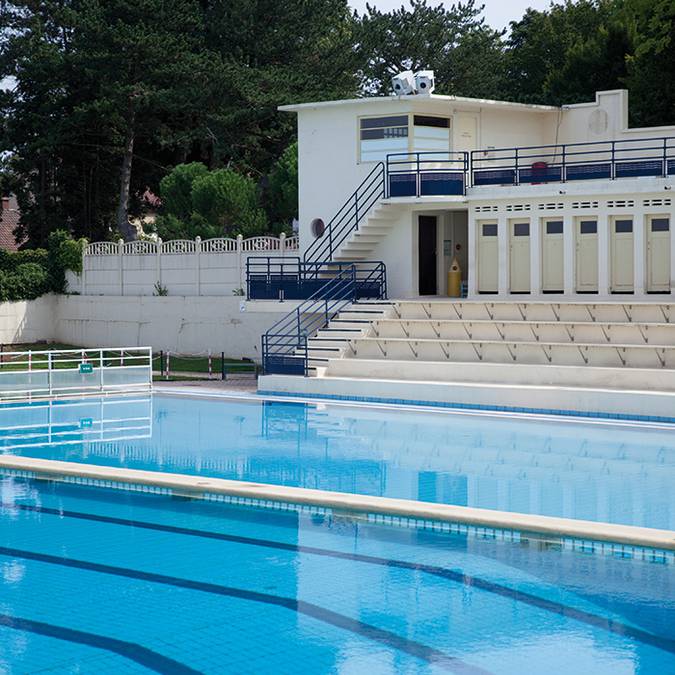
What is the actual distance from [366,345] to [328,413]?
3.80 metres

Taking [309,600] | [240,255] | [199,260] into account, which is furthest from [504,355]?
[309,600]

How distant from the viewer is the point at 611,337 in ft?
85.3

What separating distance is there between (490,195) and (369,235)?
3.47 m

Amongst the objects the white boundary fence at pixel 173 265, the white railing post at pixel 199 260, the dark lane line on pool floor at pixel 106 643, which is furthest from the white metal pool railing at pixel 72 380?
the dark lane line on pool floor at pixel 106 643

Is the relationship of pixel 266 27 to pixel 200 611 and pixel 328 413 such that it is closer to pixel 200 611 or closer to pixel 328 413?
pixel 328 413

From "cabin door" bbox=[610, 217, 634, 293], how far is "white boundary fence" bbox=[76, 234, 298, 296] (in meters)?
8.92

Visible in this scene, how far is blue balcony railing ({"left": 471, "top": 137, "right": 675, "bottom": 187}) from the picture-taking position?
28.6 m

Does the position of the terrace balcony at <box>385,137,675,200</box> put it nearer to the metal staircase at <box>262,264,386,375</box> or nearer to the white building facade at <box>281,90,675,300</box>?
the white building facade at <box>281,90,675,300</box>

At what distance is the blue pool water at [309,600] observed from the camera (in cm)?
1004

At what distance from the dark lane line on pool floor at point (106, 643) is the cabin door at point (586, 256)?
67.5ft

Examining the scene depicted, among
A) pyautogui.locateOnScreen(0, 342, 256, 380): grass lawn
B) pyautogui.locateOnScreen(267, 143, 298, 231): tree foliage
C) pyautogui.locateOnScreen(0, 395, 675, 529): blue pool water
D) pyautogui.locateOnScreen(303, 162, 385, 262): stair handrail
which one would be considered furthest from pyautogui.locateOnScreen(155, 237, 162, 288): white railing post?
pyautogui.locateOnScreen(0, 395, 675, 529): blue pool water

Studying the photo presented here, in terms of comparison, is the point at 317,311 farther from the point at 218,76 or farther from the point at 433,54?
the point at 433,54

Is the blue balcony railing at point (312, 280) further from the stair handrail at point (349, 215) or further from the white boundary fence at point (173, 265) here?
the white boundary fence at point (173, 265)

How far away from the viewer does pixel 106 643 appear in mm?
10461
